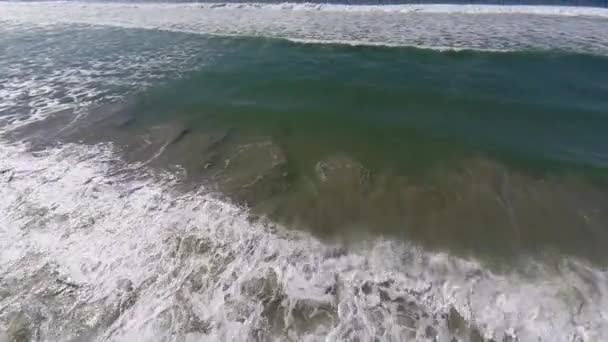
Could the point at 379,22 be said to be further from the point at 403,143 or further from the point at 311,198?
the point at 311,198

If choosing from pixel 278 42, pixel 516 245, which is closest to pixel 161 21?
pixel 278 42

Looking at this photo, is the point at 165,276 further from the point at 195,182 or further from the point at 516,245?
the point at 516,245

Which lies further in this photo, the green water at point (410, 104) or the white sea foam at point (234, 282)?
the green water at point (410, 104)

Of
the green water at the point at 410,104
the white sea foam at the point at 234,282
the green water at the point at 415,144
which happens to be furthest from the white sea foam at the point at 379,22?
the white sea foam at the point at 234,282

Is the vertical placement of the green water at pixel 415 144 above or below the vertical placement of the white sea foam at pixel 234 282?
above

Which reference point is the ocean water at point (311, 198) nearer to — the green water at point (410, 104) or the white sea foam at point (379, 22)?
the green water at point (410, 104)
